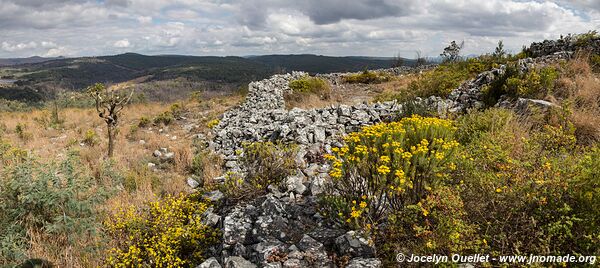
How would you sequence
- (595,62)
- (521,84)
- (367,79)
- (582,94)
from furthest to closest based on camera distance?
(367,79), (595,62), (521,84), (582,94)

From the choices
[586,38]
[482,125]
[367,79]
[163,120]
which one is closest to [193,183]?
[482,125]

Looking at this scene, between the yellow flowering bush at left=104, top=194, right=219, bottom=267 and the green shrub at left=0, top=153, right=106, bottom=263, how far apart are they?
1.01ft

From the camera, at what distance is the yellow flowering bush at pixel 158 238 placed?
3877 mm

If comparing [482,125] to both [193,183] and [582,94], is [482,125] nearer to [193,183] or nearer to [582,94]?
[582,94]

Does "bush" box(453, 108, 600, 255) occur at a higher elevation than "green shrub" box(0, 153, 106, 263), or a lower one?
higher

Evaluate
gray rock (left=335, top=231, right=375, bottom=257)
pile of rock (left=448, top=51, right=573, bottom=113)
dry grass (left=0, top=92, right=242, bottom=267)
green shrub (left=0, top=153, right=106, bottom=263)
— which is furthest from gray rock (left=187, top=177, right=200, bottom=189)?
pile of rock (left=448, top=51, right=573, bottom=113)

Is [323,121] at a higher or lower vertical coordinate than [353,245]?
higher

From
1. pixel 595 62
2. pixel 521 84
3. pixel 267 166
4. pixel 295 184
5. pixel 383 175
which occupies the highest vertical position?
pixel 595 62

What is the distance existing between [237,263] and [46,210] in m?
3.16

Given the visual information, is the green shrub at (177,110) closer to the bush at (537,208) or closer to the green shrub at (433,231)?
the green shrub at (433,231)

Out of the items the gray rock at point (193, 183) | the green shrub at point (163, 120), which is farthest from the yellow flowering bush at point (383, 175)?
the green shrub at point (163, 120)

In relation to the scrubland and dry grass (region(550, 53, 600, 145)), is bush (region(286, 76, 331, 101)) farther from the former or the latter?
dry grass (region(550, 53, 600, 145))

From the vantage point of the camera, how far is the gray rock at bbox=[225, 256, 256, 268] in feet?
10.9

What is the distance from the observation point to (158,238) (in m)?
4.07
